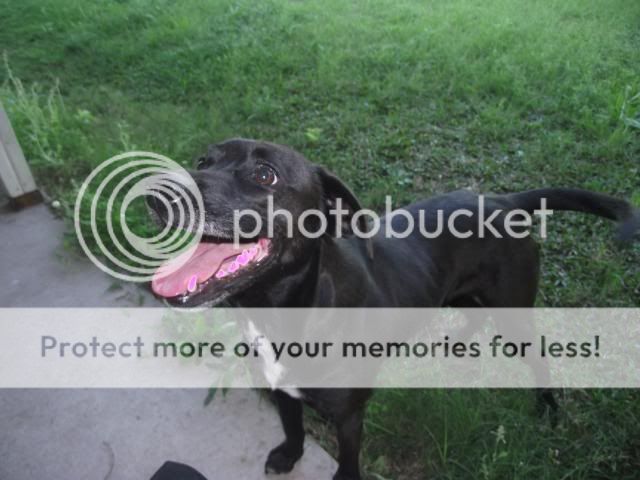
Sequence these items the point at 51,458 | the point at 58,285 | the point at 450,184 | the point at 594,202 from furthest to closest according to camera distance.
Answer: the point at 450,184 → the point at 58,285 → the point at 51,458 → the point at 594,202

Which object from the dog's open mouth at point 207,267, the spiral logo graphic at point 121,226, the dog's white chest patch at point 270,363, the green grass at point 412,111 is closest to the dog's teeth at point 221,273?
the dog's open mouth at point 207,267

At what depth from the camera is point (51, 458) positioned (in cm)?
239

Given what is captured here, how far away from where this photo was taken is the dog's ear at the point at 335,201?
198cm

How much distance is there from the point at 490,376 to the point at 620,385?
2.10ft

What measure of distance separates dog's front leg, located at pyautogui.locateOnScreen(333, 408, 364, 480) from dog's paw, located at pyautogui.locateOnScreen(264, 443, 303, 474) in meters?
0.20

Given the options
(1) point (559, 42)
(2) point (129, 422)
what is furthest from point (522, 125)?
(2) point (129, 422)

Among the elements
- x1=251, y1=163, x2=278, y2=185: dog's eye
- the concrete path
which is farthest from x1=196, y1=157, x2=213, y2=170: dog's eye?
the concrete path

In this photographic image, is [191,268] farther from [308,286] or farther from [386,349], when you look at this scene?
[386,349]

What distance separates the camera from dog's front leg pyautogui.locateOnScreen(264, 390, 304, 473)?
2240 millimetres

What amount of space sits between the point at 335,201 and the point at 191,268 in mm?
610

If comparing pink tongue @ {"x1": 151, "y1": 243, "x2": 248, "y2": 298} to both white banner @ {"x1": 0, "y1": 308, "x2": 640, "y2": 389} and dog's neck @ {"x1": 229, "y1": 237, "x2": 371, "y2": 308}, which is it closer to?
dog's neck @ {"x1": 229, "y1": 237, "x2": 371, "y2": 308}

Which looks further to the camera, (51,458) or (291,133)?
(291,133)

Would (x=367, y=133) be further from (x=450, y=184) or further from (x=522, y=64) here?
(x=522, y=64)

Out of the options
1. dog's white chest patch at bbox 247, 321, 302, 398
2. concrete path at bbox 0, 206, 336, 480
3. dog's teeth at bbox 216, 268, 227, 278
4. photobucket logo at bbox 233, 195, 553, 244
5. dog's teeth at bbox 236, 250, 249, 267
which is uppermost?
dog's teeth at bbox 236, 250, 249, 267
